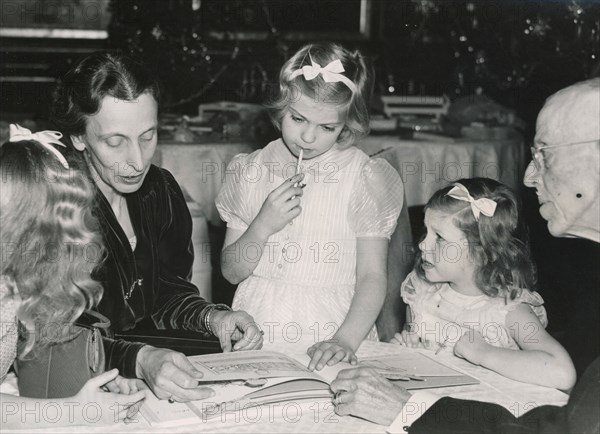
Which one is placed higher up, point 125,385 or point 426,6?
point 426,6

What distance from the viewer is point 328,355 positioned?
166 cm

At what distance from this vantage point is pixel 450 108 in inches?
193

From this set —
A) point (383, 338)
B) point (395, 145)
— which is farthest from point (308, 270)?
point (395, 145)

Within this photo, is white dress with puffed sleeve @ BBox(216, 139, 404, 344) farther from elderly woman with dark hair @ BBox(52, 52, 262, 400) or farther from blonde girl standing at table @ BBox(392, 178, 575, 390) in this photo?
elderly woman with dark hair @ BBox(52, 52, 262, 400)

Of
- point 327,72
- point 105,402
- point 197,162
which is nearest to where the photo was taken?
point 105,402

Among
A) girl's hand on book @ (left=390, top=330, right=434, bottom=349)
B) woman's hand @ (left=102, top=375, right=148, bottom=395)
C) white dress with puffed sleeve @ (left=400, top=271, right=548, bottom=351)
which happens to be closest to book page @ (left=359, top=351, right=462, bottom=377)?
girl's hand on book @ (left=390, top=330, right=434, bottom=349)

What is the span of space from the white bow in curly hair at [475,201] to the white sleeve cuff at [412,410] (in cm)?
70

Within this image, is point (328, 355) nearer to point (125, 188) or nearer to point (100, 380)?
point (100, 380)

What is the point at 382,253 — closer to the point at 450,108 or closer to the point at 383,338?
the point at 383,338

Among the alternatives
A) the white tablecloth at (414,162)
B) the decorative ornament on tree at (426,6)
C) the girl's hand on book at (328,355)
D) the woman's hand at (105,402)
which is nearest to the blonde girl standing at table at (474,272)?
the girl's hand on book at (328,355)

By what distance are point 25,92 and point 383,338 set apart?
5707 mm

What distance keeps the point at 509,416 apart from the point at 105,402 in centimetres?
71

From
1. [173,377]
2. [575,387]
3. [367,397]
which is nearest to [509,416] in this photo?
[575,387]

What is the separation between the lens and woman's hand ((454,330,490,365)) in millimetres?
1700
